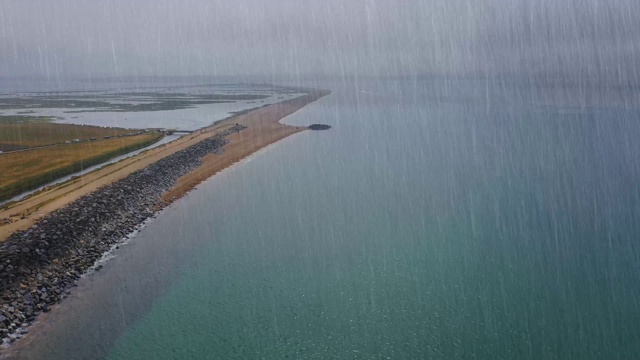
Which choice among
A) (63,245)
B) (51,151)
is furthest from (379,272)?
(51,151)

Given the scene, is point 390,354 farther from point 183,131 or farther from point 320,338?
point 183,131

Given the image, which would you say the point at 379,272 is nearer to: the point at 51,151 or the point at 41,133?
the point at 51,151

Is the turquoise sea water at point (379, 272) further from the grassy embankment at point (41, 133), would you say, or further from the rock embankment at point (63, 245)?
the grassy embankment at point (41, 133)

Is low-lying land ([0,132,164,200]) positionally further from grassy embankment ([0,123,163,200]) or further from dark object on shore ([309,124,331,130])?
dark object on shore ([309,124,331,130])

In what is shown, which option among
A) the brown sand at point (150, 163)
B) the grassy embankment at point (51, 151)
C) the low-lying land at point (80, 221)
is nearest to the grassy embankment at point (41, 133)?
the grassy embankment at point (51, 151)

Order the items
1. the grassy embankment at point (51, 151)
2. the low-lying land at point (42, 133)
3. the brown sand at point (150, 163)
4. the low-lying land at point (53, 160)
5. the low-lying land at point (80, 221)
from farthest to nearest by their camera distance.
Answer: the low-lying land at point (42, 133) < the grassy embankment at point (51, 151) < the low-lying land at point (53, 160) < the brown sand at point (150, 163) < the low-lying land at point (80, 221)
